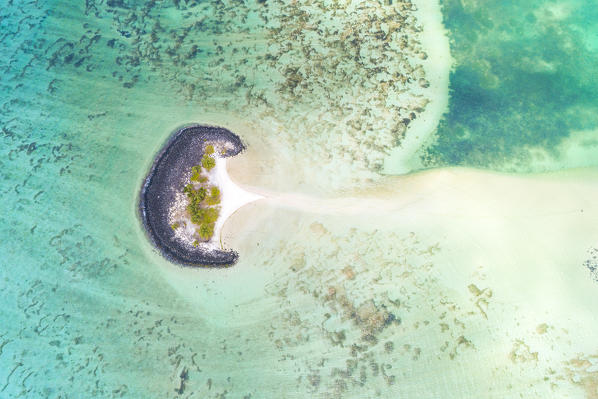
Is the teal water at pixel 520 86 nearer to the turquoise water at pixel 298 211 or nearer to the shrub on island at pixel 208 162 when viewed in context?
the turquoise water at pixel 298 211

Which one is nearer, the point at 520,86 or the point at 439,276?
the point at 439,276

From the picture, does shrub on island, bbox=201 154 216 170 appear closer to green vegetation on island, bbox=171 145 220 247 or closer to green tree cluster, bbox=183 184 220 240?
green vegetation on island, bbox=171 145 220 247

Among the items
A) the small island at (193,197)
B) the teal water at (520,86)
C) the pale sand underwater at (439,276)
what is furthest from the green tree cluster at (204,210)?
the teal water at (520,86)

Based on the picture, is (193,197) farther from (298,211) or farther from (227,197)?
(298,211)

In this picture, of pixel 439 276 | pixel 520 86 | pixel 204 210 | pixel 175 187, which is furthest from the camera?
pixel 520 86

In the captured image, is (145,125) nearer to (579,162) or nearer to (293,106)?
(293,106)

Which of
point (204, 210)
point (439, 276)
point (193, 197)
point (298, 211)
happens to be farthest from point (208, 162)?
point (439, 276)

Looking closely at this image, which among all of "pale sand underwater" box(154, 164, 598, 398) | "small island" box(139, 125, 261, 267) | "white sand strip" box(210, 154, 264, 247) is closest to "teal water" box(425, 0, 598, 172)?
"pale sand underwater" box(154, 164, 598, 398)
